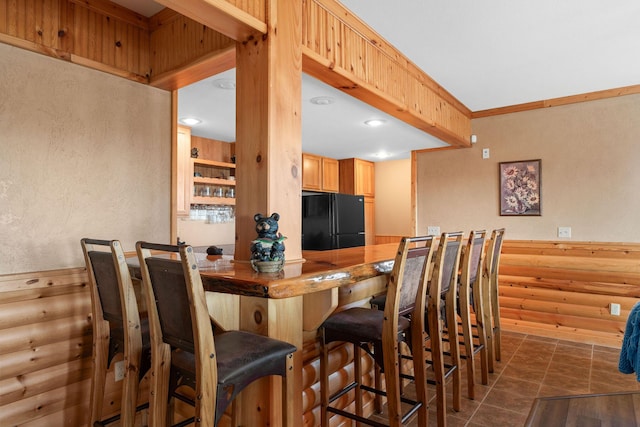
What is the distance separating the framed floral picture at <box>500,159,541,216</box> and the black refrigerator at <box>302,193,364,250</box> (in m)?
1.97

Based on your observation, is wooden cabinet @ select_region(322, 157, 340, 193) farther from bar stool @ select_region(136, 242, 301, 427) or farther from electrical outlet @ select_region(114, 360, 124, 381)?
bar stool @ select_region(136, 242, 301, 427)

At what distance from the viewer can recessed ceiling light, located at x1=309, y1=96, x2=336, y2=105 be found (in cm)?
335

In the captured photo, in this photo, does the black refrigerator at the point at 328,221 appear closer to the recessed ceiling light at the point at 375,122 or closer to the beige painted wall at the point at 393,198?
the recessed ceiling light at the point at 375,122

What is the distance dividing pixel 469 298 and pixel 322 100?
6.73 ft

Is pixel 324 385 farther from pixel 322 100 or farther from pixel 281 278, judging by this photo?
pixel 322 100

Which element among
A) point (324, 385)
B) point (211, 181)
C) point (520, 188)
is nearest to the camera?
point (324, 385)

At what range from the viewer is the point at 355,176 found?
21.6ft

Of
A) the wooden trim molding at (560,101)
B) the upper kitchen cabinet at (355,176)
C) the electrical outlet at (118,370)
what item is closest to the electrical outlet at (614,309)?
the wooden trim molding at (560,101)

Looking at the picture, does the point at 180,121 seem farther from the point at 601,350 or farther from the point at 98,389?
the point at 601,350

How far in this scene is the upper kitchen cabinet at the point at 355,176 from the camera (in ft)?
21.7

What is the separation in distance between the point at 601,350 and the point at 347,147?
3759mm

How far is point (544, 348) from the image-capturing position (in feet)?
11.6

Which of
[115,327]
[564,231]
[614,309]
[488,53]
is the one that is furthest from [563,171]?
[115,327]

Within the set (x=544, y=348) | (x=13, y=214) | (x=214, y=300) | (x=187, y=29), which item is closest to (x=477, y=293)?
(x=544, y=348)
